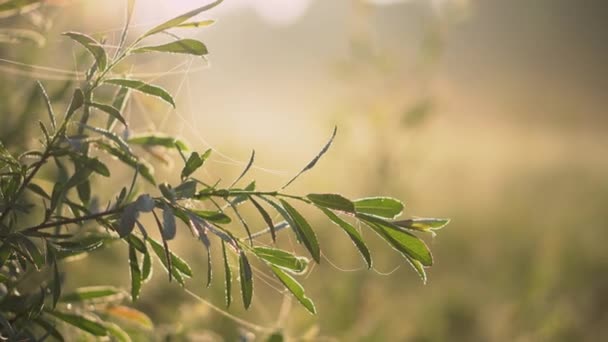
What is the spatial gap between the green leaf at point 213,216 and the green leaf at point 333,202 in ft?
0.18

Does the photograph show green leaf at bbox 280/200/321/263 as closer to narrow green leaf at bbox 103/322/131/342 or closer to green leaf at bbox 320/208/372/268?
green leaf at bbox 320/208/372/268

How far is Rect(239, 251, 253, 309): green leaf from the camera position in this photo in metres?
0.53

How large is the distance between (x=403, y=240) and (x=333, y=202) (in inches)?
2.1

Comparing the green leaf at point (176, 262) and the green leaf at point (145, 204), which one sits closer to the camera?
the green leaf at point (145, 204)

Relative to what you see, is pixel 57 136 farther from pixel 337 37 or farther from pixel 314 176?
pixel 337 37

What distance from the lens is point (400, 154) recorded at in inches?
125

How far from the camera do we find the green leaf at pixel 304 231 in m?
0.54

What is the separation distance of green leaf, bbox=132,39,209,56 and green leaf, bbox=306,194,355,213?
0.38 feet

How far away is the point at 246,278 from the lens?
532 millimetres

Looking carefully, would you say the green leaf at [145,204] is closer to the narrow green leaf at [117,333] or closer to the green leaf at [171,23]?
the green leaf at [171,23]

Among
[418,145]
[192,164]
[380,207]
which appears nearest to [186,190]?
[192,164]

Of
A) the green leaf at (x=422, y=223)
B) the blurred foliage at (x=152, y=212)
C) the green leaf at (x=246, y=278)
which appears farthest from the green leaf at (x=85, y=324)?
the green leaf at (x=422, y=223)

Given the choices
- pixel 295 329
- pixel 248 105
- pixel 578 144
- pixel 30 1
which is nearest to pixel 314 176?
pixel 295 329

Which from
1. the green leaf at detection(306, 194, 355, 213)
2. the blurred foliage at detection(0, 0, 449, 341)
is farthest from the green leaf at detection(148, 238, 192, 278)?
the green leaf at detection(306, 194, 355, 213)
